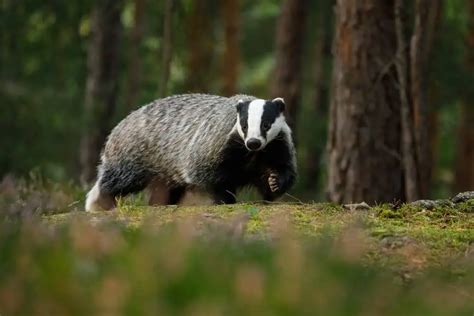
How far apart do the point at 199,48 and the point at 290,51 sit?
151 cm

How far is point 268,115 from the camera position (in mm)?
8742

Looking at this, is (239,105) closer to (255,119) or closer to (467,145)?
(255,119)

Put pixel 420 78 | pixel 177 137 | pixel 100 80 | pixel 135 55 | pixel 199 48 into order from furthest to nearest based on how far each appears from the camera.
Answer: pixel 199 48 < pixel 135 55 < pixel 100 80 < pixel 420 78 < pixel 177 137

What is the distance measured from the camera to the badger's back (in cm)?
905

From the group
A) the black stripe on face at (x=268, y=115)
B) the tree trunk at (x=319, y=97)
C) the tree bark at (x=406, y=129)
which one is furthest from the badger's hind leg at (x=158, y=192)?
the tree trunk at (x=319, y=97)

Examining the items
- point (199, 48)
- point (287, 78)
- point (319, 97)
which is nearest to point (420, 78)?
point (287, 78)

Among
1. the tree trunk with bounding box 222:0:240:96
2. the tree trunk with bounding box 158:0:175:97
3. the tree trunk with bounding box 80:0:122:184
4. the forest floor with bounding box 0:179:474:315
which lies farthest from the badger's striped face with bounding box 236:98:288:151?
the tree trunk with bounding box 222:0:240:96

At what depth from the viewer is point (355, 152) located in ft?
38.2

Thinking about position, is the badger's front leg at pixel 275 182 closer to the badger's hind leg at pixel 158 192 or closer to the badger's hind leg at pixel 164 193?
the badger's hind leg at pixel 164 193

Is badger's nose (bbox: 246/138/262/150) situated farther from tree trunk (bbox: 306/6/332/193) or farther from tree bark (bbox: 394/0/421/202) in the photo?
tree trunk (bbox: 306/6/332/193)

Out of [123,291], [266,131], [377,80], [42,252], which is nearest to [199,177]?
[266,131]

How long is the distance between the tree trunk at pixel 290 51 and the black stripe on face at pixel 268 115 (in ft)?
33.4

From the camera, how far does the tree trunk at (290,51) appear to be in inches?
749

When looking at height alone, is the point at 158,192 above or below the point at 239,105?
below
